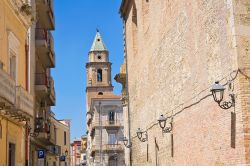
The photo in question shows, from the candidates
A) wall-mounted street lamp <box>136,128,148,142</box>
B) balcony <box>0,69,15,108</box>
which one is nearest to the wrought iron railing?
balcony <box>0,69,15,108</box>

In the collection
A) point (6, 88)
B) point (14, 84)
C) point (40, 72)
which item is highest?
point (40, 72)

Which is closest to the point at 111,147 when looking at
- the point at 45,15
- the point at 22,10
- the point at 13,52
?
the point at 45,15

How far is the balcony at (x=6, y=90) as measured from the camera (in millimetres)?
11391

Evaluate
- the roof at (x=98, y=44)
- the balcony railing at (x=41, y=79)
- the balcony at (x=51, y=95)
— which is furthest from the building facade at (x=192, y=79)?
the roof at (x=98, y=44)

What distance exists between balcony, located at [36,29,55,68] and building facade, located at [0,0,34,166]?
6.53 meters

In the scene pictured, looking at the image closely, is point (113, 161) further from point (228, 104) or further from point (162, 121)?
point (228, 104)

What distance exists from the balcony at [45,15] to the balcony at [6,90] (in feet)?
35.6

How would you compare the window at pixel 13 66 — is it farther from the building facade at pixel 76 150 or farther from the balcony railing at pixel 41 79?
the building facade at pixel 76 150

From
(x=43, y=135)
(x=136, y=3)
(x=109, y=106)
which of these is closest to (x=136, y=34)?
(x=136, y=3)

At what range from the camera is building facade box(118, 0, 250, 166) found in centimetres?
991

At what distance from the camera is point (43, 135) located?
2256 centimetres

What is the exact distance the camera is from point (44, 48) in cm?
2369

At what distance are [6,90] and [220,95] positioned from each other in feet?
15.4

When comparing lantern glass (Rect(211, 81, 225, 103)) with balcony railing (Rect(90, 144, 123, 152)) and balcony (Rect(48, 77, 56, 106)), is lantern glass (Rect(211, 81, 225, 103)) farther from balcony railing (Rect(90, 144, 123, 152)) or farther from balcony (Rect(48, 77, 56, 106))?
balcony railing (Rect(90, 144, 123, 152))
